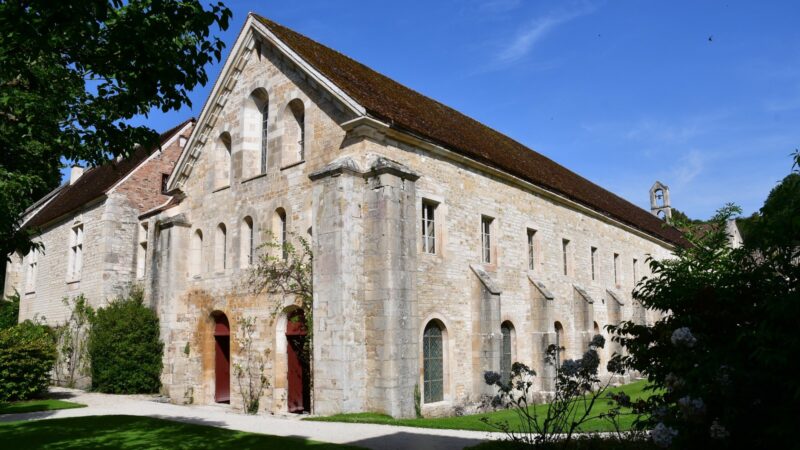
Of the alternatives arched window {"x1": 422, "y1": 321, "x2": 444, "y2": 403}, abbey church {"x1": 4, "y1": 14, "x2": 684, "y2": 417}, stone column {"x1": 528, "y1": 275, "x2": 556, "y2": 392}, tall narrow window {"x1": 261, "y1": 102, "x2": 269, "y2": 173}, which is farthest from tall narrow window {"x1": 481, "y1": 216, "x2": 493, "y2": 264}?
tall narrow window {"x1": 261, "y1": 102, "x2": 269, "y2": 173}

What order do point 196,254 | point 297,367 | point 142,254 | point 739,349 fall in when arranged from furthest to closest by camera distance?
point 142,254 < point 196,254 < point 297,367 < point 739,349

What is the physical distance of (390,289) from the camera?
14406mm

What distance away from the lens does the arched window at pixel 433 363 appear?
1608cm

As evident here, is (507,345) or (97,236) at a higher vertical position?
(97,236)

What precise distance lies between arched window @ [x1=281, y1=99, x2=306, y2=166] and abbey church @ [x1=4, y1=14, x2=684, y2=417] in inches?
1.7

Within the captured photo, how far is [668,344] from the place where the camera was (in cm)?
691

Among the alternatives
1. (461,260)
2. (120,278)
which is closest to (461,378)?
(461,260)

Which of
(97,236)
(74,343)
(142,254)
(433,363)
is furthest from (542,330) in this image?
(74,343)

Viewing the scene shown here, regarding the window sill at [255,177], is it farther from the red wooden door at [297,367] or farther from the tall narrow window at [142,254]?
the tall narrow window at [142,254]

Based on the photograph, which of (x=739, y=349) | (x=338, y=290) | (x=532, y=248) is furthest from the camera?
(x=532, y=248)

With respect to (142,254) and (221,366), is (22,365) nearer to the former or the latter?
(221,366)

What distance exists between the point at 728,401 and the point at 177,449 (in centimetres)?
888

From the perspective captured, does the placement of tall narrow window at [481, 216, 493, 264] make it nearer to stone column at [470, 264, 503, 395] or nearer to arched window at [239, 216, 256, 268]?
stone column at [470, 264, 503, 395]

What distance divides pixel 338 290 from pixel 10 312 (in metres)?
27.2
